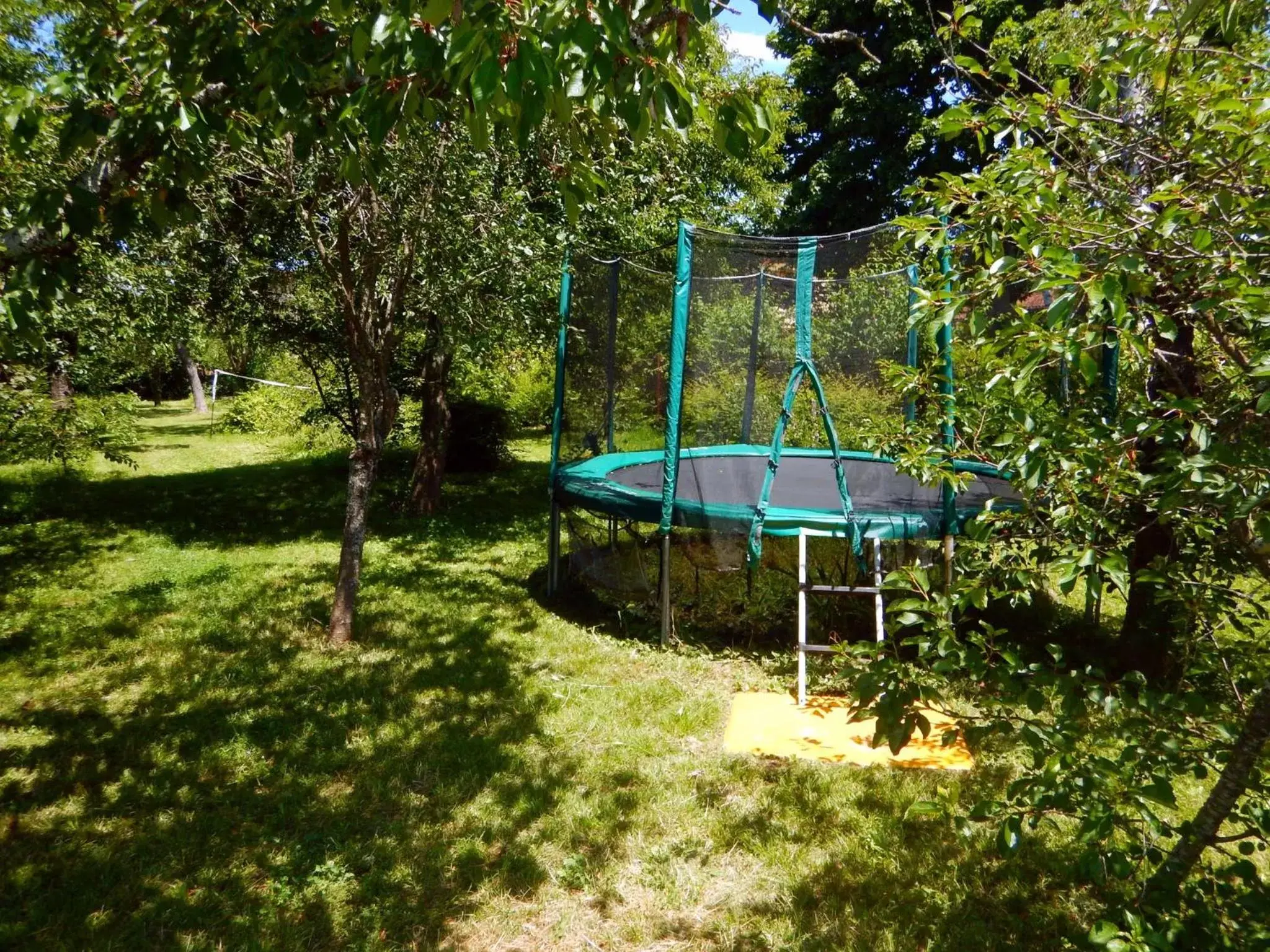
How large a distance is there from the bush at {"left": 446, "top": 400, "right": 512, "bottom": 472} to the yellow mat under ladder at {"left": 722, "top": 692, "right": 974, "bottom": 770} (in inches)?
310

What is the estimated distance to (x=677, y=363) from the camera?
4.92 metres

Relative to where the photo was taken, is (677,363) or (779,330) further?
(779,330)

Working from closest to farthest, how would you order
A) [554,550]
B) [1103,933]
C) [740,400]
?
[1103,933] → [740,400] → [554,550]

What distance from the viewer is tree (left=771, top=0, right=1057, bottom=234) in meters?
13.0

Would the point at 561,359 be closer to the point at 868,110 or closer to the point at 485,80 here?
the point at 485,80

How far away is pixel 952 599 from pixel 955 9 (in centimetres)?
145

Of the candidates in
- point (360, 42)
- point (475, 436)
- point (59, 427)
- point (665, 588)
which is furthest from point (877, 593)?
point (475, 436)

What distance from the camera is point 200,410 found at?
2247 cm

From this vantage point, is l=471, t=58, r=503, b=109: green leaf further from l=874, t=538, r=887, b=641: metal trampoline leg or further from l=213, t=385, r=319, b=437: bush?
l=213, t=385, r=319, b=437: bush

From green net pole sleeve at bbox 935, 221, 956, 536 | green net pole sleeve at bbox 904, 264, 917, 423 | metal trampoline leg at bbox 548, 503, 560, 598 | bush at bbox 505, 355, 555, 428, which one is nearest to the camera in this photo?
green net pole sleeve at bbox 935, 221, 956, 536

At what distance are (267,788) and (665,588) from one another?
2.54 metres

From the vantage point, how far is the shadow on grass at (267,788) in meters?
2.50

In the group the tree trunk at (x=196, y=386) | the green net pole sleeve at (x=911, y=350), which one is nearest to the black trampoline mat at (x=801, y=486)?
the green net pole sleeve at (x=911, y=350)

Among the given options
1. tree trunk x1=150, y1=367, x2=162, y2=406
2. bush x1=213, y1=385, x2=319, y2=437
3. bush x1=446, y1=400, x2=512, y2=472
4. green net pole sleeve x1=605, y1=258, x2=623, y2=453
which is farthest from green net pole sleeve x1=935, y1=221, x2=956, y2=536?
tree trunk x1=150, y1=367, x2=162, y2=406
